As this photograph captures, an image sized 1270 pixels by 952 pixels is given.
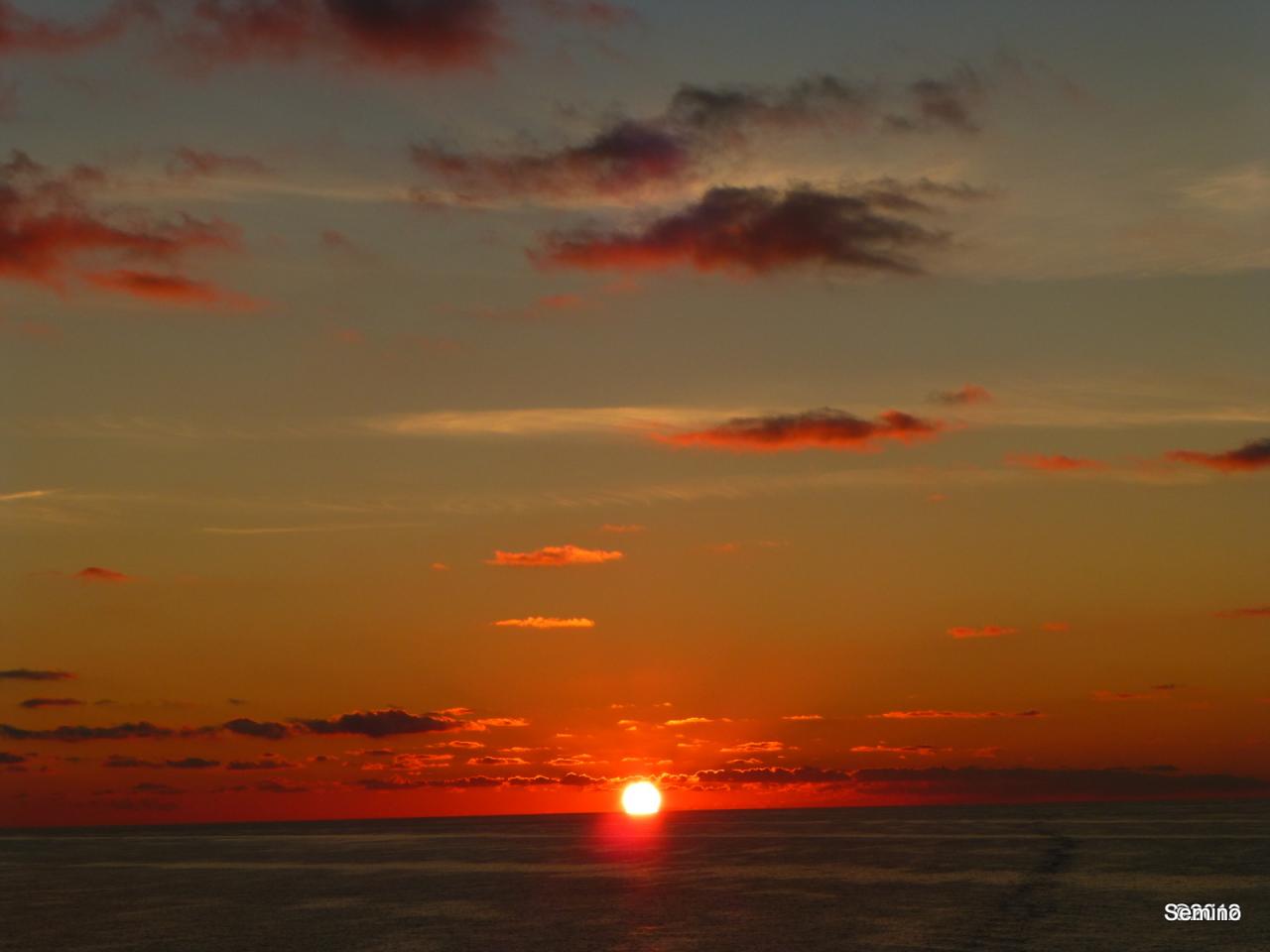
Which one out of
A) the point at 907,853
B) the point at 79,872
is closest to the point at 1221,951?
the point at 907,853

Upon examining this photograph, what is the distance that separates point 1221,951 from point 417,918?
1063 inches

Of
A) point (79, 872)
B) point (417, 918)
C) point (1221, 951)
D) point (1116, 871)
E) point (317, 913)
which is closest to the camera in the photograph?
point (1221, 951)

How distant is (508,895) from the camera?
196ft

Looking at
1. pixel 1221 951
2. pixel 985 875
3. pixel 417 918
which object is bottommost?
pixel 1221 951

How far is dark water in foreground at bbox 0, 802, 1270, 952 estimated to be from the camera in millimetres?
42719

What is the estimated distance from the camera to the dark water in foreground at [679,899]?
42719 mm

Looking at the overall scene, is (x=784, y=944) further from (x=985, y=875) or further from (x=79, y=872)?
(x=79, y=872)

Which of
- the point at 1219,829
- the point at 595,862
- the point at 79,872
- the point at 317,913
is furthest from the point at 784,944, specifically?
the point at 1219,829

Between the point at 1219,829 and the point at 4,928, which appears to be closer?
the point at 4,928

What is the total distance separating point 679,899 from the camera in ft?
180

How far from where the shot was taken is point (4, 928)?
51.3 metres

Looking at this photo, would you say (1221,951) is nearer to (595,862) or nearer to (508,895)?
(508,895)

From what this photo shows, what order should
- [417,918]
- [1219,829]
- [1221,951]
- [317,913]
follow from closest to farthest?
[1221,951], [417,918], [317,913], [1219,829]

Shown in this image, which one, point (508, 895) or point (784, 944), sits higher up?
point (508, 895)
